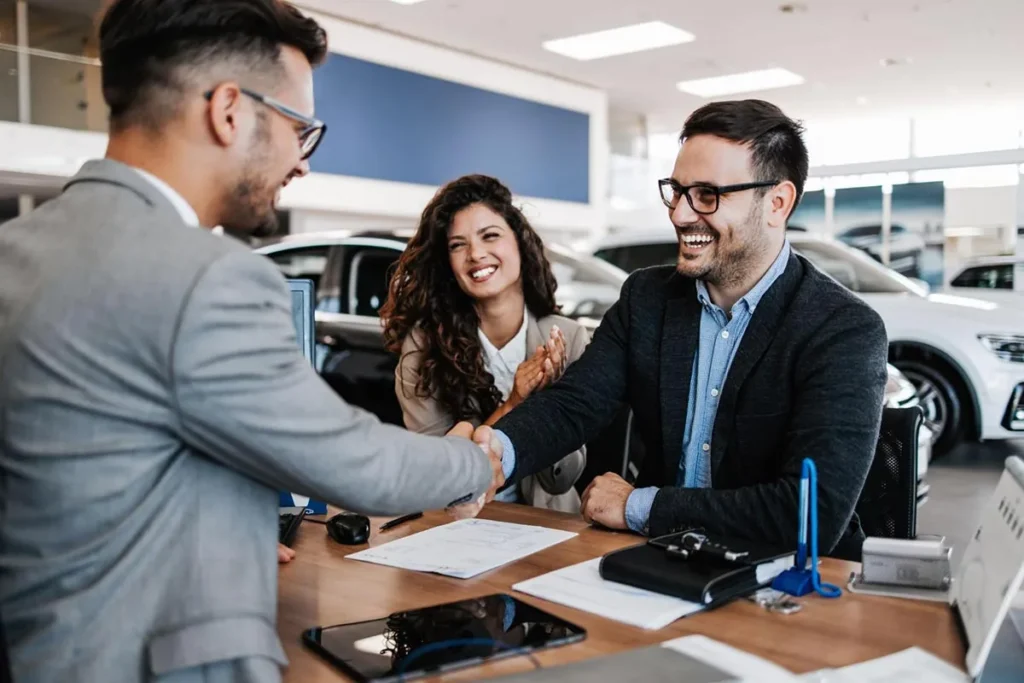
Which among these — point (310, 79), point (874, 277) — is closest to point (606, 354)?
point (310, 79)

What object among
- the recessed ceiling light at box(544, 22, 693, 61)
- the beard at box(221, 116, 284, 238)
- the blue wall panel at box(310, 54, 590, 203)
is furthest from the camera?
the blue wall panel at box(310, 54, 590, 203)

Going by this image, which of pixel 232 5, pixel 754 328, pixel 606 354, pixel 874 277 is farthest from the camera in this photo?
pixel 874 277

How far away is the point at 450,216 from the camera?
2.87 meters

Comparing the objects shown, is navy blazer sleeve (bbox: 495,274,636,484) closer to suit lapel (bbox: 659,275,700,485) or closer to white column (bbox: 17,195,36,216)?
suit lapel (bbox: 659,275,700,485)

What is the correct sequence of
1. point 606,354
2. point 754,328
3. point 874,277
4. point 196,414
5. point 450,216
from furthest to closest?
point 874,277
point 450,216
point 606,354
point 754,328
point 196,414

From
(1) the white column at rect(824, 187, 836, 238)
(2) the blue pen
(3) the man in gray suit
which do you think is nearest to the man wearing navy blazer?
(2) the blue pen

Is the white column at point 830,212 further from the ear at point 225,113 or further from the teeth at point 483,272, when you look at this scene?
the ear at point 225,113

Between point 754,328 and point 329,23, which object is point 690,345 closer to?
point 754,328

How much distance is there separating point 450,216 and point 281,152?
168 cm

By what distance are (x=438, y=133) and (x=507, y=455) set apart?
9.93 metres

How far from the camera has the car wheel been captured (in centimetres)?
606

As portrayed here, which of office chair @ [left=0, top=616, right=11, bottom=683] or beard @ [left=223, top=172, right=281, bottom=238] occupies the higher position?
beard @ [left=223, top=172, right=281, bottom=238]

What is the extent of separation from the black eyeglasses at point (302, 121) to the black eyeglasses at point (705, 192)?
3.22 feet

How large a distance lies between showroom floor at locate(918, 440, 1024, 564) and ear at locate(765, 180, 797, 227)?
6.51 feet
